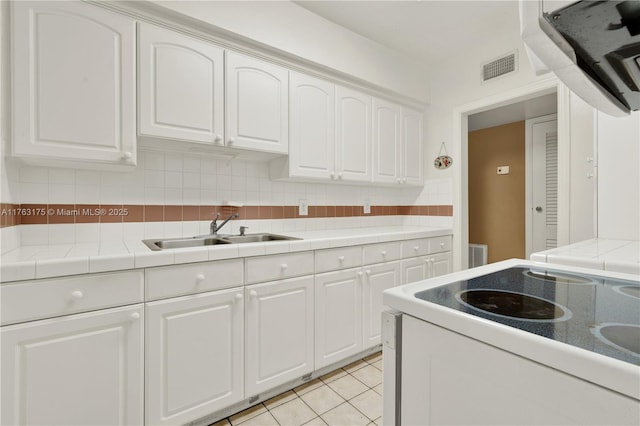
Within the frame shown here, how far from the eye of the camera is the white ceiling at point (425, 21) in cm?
217

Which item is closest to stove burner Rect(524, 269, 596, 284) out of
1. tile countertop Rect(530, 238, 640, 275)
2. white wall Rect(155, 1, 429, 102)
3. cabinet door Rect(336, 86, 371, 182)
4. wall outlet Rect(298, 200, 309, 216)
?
tile countertop Rect(530, 238, 640, 275)

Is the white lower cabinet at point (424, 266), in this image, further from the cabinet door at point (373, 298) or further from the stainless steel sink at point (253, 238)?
the stainless steel sink at point (253, 238)

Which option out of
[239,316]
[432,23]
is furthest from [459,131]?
[239,316]

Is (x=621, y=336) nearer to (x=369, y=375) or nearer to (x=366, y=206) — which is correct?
(x=369, y=375)

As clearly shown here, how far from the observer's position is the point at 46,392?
3.59 feet

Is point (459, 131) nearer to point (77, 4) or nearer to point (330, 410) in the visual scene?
point (330, 410)

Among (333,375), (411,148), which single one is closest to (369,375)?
(333,375)

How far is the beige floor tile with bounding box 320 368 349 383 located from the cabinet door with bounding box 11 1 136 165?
175cm

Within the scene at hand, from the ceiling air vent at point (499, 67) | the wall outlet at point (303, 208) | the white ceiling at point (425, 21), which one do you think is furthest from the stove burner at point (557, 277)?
the ceiling air vent at point (499, 67)

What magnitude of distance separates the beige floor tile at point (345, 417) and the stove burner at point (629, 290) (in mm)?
1287

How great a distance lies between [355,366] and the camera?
2064 millimetres

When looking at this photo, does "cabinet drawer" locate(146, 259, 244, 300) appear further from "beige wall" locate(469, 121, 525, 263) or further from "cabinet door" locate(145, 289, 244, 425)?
"beige wall" locate(469, 121, 525, 263)

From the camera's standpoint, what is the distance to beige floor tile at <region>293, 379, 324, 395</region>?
1.78m

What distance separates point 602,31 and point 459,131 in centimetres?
236
